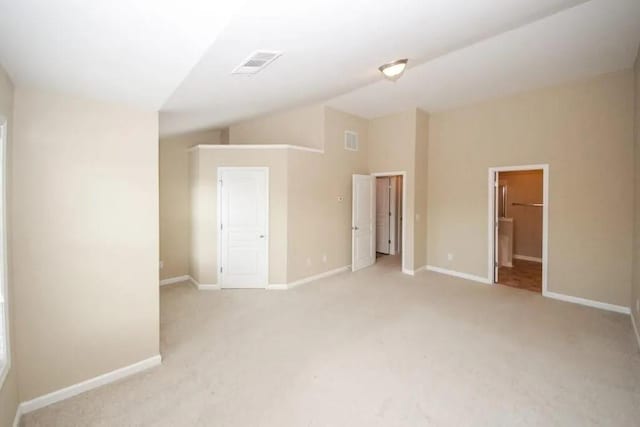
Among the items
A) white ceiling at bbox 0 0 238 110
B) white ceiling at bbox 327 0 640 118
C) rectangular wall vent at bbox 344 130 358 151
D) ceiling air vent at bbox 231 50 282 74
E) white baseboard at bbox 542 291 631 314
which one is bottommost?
white baseboard at bbox 542 291 631 314

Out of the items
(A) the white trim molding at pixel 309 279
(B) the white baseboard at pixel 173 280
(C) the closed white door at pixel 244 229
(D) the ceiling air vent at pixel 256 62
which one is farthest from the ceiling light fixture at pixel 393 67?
(B) the white baseboard at pixel 173 280

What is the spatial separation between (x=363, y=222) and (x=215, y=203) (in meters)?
2.88

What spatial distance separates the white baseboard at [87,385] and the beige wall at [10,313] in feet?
0.39

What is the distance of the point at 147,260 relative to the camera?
99.6 inches

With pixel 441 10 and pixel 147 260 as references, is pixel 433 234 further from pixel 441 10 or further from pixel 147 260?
pixel 147 260

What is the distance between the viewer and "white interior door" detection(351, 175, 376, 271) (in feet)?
18.7

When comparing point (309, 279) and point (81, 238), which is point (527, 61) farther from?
point (81, 238)

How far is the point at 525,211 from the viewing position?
21.4 feet

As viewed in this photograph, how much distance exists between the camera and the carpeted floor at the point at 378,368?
201 cm

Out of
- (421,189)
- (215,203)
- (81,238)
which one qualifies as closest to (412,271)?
(421,189)

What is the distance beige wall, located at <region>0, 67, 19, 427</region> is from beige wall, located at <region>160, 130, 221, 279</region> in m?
3.14

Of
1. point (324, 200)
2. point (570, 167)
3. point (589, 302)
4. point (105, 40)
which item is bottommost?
point (589, 302)

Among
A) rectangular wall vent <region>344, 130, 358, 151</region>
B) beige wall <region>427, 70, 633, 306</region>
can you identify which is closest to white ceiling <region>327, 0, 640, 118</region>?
beige wall <region>427, 70, 633, 306</region>

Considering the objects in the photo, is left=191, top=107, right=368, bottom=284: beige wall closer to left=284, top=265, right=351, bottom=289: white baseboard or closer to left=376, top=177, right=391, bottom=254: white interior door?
left=284, top=265, right=351, bottom=289: white baseboard
